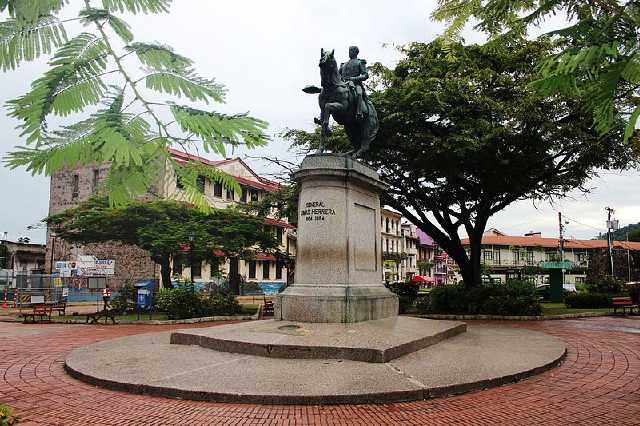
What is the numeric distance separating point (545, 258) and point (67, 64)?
3621 inches

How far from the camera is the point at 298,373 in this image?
24.6 feet

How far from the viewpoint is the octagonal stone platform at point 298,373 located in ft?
21.5

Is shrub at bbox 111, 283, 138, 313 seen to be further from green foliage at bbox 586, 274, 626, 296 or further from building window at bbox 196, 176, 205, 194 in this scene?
green foliage at bbox 586, 274, 626, 296

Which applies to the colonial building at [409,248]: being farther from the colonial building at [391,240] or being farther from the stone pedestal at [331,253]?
the stone pedestal at [331,253]

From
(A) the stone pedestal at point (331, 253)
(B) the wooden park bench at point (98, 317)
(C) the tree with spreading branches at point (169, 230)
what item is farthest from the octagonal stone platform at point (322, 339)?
(C) the tree with spreading branches at point (169, 230)

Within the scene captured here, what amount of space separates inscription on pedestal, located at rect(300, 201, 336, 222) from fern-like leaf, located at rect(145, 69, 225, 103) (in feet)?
32.8

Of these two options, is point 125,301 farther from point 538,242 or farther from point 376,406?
point 538,242

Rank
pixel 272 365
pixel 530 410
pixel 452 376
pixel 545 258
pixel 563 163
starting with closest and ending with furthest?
1. pixel 530 410
2. pixel 452 376
3. pixel 272 365
4. pixel 563 163
5. pixel 545 258

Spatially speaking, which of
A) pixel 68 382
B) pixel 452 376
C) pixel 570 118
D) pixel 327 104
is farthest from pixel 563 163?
pixel 68 382

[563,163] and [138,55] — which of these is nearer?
[138,55]

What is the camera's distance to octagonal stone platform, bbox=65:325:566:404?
21.5 ft

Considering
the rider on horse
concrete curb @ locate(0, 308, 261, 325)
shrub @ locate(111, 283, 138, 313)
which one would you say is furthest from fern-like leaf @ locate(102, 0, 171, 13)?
shrub @ locate(111, 283, 138, 313)

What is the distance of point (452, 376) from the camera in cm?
749

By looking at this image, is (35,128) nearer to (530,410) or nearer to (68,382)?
(530,410)
